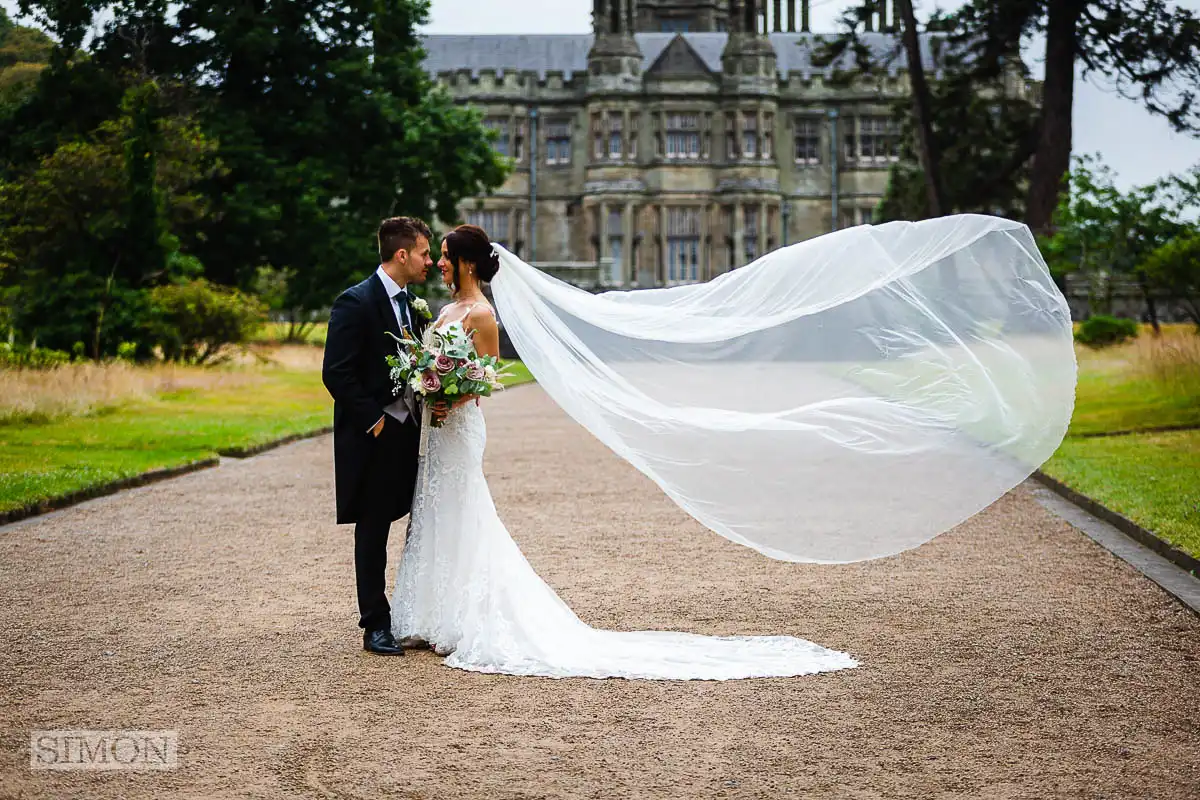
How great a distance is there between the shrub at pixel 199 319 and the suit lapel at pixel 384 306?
22.5 meters

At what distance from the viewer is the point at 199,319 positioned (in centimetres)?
3009

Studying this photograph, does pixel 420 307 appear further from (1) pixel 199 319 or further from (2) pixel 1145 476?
(1) pixel 199 319

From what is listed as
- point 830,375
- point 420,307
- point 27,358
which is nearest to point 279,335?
point 27,358

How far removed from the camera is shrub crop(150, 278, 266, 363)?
94.9 feet

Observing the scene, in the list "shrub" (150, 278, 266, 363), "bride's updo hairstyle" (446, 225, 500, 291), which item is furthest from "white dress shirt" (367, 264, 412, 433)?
"shrub" (150, 278, 266, 363)

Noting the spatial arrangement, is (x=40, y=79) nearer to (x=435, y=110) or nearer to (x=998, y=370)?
(x=435, y=110)

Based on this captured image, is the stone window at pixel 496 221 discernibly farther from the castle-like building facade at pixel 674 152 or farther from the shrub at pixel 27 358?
the shrub at pixel 27 358

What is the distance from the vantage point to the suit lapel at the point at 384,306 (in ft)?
23.2

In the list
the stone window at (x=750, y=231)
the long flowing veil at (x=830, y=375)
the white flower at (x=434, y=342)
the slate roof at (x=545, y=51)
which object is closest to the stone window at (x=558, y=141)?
the slate roof at (x=545, y=51)

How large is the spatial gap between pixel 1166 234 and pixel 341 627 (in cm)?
3383

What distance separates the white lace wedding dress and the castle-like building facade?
5960cm

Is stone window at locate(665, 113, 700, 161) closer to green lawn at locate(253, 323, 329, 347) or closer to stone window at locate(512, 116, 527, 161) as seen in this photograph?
stone window at locate(512, 116, 527, 161)

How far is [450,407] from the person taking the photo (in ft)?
23.2

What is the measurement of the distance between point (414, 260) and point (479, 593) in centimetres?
152
